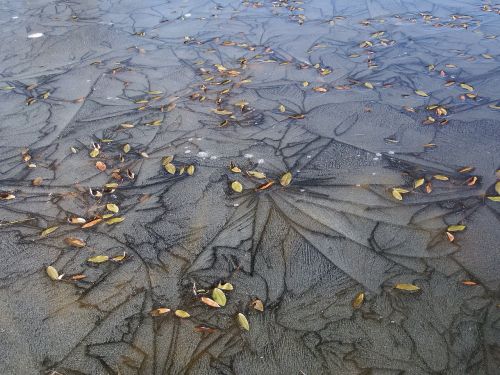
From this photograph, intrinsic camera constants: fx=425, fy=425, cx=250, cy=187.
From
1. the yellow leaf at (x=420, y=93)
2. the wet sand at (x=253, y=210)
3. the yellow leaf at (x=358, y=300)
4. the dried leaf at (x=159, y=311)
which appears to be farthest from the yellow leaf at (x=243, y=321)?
the yellow leaf at (x=420, y=93)

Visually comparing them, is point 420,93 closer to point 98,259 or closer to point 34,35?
point 98,259

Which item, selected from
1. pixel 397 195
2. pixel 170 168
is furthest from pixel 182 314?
pixel 397 195

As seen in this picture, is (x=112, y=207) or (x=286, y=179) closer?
(x=112, y=207)

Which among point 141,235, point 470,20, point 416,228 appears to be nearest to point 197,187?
point 141,235

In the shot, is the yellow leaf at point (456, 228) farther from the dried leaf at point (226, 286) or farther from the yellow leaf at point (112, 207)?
the yellow leaf at point (112, 207)

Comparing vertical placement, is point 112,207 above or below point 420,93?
below
